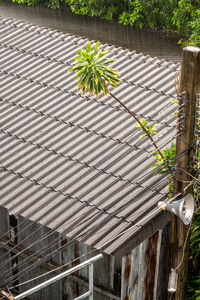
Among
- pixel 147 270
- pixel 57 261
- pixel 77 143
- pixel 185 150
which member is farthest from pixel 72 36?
pixel 185 150

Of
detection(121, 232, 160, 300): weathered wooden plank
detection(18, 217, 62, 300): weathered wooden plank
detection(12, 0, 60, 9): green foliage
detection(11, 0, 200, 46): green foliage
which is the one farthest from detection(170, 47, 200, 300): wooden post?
detection(12, 0, 60, 9): green foliage

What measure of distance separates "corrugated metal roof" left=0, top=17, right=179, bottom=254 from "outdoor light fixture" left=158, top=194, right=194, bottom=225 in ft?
2.11

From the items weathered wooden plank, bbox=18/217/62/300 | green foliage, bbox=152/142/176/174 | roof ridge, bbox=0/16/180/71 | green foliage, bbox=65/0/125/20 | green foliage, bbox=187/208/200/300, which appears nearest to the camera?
green foliage, bbox=152/142/176/174

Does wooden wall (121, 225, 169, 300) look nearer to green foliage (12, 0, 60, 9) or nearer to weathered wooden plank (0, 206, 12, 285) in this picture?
weathered wooden plank (0, 206, 12, 285)

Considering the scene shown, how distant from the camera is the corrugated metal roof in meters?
7.60

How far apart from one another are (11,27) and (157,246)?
6718 mm

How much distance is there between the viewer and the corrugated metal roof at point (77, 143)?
7.60 m

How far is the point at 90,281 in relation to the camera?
7.27 metres

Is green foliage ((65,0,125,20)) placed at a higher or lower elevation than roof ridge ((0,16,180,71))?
lower

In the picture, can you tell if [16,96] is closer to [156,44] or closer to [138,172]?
[138,172]

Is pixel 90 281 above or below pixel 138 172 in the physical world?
below

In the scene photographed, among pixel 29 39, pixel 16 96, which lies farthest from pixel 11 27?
pixel 16 96

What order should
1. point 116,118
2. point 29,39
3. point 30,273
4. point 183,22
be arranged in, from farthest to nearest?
point 183,22, point 29,39, point 116,118, point 30,273

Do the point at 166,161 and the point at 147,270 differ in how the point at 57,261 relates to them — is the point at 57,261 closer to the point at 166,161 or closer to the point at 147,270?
the point at 147,270
